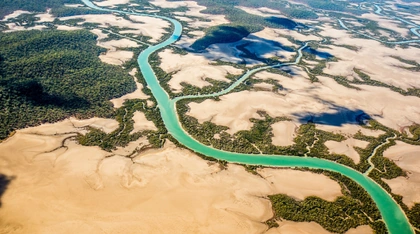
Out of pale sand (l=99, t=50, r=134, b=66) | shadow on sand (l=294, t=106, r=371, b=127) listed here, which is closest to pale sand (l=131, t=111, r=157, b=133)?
pale sand (l=99, t=50, r=134, b=66)

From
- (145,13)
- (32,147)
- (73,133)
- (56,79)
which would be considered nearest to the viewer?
(32,147)

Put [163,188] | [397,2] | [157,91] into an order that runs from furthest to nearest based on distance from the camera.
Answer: [397,2], [157,91], [163,188]

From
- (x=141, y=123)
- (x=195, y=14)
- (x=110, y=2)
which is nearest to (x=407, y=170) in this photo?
(x=141, y=123)

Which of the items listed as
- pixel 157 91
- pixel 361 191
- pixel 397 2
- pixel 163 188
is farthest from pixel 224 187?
pixel 397 2

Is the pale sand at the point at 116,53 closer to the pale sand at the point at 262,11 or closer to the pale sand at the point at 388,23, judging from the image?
the pale sand at the point at 262,11

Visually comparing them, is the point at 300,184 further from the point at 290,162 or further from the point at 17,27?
the point at 17,27

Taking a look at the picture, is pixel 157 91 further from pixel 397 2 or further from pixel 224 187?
pixel 397 2

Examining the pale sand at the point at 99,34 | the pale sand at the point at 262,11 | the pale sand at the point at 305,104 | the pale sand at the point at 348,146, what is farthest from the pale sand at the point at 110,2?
the pale sand at the point at 348,146
